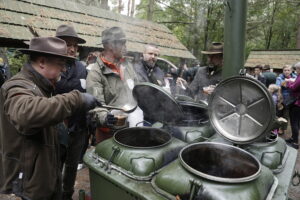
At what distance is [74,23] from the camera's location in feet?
23.1

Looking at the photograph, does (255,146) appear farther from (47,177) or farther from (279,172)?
(47,177)

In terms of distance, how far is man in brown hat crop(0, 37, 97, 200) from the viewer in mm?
1540

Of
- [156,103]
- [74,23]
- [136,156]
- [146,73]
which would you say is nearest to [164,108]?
[156,103]

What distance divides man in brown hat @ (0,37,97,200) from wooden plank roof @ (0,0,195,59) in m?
4.08

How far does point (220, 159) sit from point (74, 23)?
21.2 feet

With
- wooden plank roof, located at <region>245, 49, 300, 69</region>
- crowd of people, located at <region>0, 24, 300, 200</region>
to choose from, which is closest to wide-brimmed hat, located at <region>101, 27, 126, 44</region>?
crowd of people, located at <region>0, 24, 300, 200</region>

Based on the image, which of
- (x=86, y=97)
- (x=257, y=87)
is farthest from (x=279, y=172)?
(x=86, y=97)

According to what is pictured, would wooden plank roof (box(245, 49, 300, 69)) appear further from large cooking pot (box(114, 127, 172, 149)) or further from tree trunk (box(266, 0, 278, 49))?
large cooking pot (box(114, 127, 172, 149))

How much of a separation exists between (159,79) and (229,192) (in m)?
2.46

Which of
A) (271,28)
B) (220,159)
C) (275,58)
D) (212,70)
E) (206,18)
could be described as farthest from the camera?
(271,28)

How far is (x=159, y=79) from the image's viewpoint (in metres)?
3.71

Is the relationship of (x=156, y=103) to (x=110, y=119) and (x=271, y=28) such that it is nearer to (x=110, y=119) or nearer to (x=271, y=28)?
(x=110, y=119)

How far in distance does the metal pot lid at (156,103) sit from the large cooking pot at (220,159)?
1.41ft

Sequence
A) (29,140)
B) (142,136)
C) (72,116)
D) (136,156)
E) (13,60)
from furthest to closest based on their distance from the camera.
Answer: (13,60) < (72,116) < (142,136) < (136,156) < (29,140)
